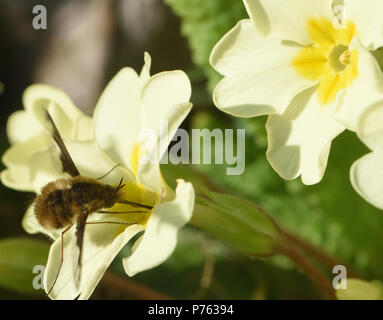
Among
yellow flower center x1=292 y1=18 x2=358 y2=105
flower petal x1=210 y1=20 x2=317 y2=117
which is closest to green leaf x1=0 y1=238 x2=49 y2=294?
flower petal x1=210 y1=20 x2=317 y2=117

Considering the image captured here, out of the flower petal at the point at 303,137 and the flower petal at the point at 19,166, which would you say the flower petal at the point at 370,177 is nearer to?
the flower petal at the point at 303,137

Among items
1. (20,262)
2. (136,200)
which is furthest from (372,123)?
(20,262)

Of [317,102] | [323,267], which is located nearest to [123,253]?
[323,267]

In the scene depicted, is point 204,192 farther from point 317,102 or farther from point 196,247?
point 196,247

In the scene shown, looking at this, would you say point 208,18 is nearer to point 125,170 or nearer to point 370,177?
point 125,170

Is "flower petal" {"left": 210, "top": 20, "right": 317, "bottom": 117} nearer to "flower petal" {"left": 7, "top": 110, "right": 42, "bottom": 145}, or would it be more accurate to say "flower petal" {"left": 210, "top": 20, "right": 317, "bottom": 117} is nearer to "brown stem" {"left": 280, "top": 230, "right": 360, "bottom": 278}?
"brown stem" {"left": 280, "top": 230, "right": 360, "bottom": 278}

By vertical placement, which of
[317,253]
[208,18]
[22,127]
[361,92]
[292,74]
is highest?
[208,18]

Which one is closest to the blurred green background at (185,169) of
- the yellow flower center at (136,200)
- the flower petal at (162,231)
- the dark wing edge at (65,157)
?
the yellow flower center at (136,200)
